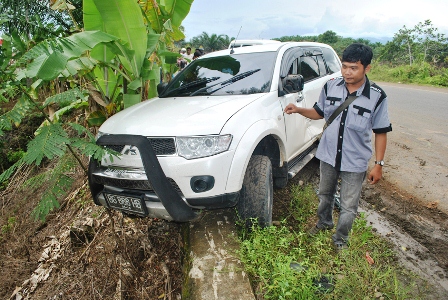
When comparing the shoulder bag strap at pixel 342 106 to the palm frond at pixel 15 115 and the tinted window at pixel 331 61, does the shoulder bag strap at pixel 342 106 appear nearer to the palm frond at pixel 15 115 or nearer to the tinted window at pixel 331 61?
the palm frond at pixel 15 115

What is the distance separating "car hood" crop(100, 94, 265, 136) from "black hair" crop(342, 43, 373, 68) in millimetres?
849

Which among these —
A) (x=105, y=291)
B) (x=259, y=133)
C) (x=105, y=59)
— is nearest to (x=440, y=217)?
(x=259, y=133)

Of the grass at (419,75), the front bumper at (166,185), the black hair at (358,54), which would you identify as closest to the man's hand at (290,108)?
the black hair at (358,54)

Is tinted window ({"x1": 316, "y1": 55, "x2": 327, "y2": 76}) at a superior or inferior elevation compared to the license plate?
superior

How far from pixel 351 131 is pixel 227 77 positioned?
143 centimetres

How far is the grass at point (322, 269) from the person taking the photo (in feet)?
6.77

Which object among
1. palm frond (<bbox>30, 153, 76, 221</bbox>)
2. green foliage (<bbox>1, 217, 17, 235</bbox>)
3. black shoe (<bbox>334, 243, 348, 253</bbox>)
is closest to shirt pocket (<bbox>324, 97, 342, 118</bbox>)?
black shoe (<bbox>334, 243, 348, 253</bbox>)

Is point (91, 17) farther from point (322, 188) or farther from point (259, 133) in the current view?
point (322, 188)

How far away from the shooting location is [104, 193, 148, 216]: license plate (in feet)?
7.54

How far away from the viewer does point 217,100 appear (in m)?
2.77

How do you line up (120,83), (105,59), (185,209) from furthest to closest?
1. (120,83)
2. (105,59)
3. (185,209)

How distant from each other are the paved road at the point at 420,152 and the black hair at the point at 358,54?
7.38 feet

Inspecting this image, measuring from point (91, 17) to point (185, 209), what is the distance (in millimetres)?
2480

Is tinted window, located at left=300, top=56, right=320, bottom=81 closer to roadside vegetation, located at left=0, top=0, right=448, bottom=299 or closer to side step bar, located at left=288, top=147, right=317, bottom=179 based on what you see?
side step bar, located at left=288, top=147, right=317, bottom=179
